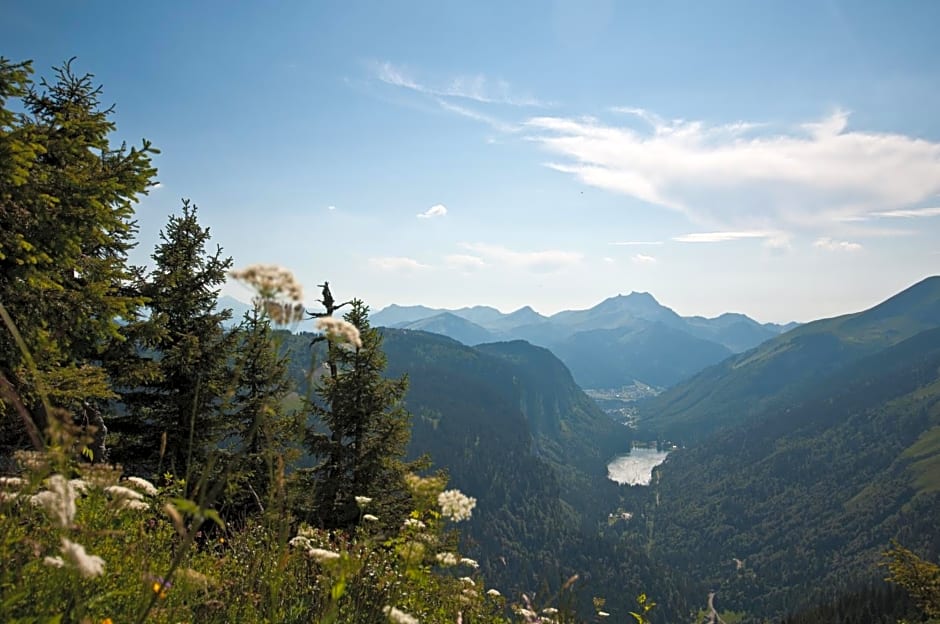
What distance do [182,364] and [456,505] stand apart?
15.3m

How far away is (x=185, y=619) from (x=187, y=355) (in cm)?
1392

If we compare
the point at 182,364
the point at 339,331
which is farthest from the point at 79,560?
the point at 182,364

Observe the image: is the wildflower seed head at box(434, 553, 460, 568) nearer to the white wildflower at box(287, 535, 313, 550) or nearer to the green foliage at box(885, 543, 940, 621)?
the white wildflower at box(287, 535, 313, 550)

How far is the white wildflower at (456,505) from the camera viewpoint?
407cm

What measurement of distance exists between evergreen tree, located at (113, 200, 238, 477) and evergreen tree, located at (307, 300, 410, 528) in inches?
136

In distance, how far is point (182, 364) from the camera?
16.5 m

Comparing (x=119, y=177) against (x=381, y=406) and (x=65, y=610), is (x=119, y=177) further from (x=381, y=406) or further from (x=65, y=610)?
(x=381, y=406)

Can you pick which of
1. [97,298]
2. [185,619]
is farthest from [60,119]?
[185,619]

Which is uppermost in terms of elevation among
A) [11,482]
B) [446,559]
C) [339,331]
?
[339,331]

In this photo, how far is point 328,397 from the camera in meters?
18.9

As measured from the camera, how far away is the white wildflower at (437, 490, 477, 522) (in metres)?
4.07

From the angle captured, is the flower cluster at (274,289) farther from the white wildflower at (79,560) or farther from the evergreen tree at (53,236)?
the evergreen tree at (53,236)

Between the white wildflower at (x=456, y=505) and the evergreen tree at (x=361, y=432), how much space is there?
13.8m

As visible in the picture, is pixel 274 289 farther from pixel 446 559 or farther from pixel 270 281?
pixel 446 559
